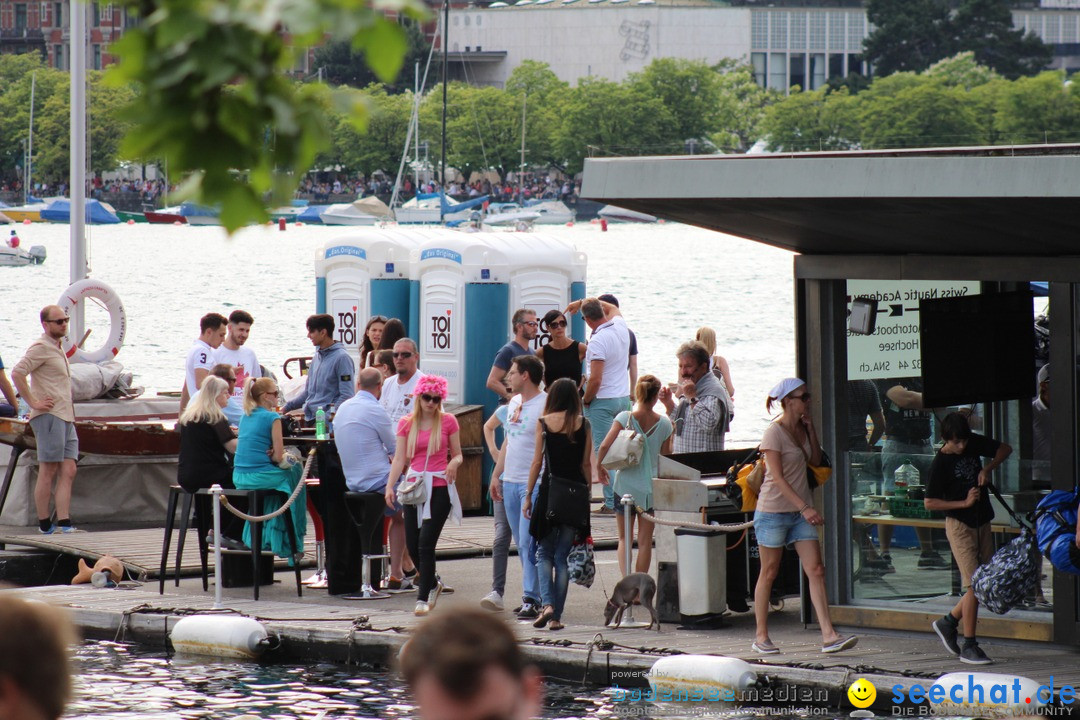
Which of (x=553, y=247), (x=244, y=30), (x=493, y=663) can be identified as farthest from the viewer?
(x=553, y=247)

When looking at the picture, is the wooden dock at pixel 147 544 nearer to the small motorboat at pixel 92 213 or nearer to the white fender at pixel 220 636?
the white fender at pixel 220 636

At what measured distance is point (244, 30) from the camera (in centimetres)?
246

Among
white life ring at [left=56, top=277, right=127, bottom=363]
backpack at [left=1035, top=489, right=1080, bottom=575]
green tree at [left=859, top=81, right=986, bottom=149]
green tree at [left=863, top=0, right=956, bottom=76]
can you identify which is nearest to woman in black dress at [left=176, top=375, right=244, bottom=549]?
backpack at [left=1035, top=489, right=1080, bottom=575]

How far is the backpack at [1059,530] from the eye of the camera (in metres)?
8.22

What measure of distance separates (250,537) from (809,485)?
13.8ft

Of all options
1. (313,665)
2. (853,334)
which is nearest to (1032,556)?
(853,334)

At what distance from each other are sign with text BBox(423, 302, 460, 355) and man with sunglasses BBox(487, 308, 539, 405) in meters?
1.83

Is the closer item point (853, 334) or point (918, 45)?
point (853, 334)

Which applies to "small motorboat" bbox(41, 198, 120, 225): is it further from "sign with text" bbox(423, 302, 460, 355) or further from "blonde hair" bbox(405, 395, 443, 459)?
"blonde hair" bbox(405, 395, 443, 459)

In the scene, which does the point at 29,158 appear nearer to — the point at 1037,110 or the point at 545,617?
the point at 1037,110

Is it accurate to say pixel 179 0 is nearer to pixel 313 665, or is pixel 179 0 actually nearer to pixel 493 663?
pixel 493 663

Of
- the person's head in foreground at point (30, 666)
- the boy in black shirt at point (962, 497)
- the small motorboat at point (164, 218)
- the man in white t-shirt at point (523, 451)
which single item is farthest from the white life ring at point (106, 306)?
the small motorboat at point (164, 218)

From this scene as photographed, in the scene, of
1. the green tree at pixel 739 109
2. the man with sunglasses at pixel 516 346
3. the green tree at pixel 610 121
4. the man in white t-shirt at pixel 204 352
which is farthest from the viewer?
the green tree at pixel 739 109

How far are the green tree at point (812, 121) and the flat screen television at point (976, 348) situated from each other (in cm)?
11856
